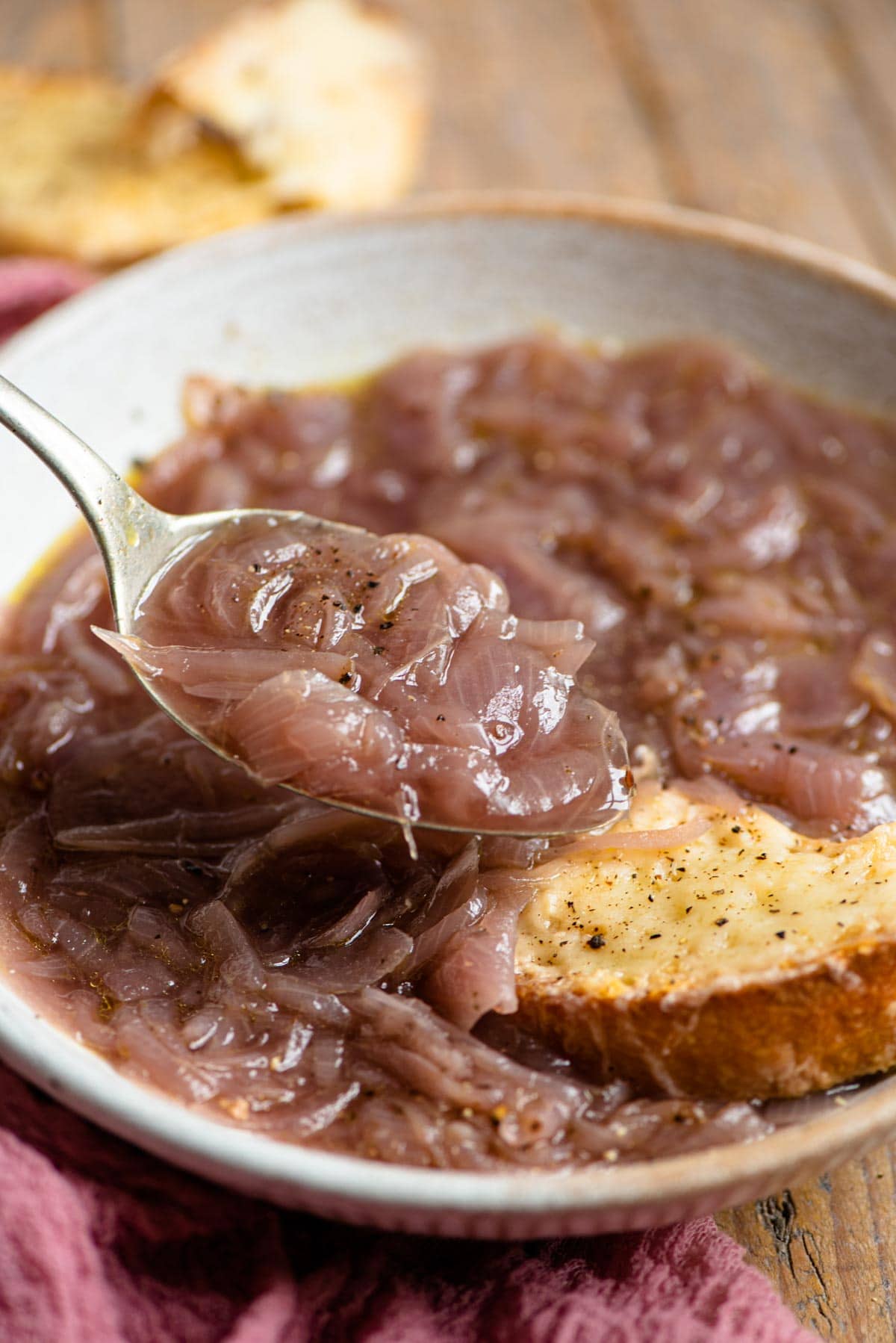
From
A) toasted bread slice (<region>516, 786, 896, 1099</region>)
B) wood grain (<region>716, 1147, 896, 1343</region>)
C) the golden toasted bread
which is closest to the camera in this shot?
toasted bread slice (<region>516, 786, 896, 1099</region>)

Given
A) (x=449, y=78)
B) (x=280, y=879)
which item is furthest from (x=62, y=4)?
A: (x=280, y=879)

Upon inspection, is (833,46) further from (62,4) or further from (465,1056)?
(465,1056)

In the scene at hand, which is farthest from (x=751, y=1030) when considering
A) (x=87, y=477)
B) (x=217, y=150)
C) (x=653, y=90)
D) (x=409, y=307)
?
(x=653, y=90)

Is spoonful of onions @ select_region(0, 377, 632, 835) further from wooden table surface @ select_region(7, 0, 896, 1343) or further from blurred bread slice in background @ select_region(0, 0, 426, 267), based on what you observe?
wooden table surface @ select_region(7, 0, 896, 1343)

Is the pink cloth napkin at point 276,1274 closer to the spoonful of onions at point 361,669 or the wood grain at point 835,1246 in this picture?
the wood grain at point 835,1246

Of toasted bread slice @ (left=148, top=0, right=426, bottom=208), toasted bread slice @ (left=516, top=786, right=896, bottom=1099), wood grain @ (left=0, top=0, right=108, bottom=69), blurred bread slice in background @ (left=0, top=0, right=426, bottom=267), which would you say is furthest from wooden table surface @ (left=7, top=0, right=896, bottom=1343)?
toasted bread slice @ (left=516, top=786, right=896, bottom=1099)

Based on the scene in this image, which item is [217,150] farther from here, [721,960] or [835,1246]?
[835,1246]
